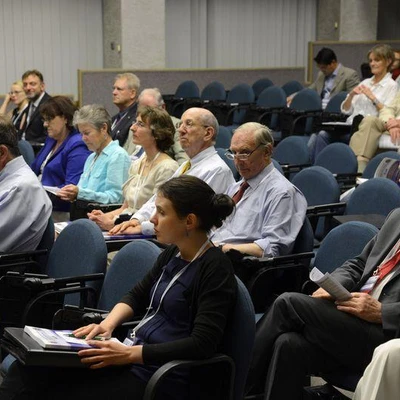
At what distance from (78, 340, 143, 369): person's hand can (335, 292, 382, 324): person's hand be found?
0.80 meters

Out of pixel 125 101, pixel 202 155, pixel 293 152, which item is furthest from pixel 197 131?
pixel 125 101

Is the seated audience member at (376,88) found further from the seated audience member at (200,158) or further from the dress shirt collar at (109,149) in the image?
the seated audience member at (200,158)

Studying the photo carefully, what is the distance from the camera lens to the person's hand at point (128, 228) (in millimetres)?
4383

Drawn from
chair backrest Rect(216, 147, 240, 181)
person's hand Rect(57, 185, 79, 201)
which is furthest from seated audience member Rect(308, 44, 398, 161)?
person's hand Rect(57, 185, 79, 201)

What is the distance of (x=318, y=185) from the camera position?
4.93m

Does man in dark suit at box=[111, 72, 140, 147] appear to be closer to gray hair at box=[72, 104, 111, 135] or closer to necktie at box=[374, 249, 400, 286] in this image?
gray hair at box=[72, 104, 111, 135]

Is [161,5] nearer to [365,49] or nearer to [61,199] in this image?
[365,49]

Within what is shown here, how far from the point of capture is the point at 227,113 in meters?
10.0

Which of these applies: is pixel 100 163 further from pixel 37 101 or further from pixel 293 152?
pixel 37 101

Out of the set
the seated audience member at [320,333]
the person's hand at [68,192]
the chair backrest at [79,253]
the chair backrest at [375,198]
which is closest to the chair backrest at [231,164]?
the person's hand at [68,192]

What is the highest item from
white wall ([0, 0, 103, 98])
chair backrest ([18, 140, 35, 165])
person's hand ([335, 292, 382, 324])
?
white wall ([0, 0, 103, 98])

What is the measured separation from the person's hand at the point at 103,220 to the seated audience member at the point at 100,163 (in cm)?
39

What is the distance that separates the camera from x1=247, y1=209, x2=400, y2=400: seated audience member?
2.94m

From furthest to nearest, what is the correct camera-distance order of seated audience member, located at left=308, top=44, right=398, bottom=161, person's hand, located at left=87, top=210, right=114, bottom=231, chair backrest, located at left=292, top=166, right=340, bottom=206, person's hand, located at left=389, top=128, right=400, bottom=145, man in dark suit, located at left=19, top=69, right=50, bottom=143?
man in dark suit, located at left=19, top=69, right=50, bottom=143, seated audience member, located at left=308, top=44, right=398, bottom=161, person's hand, located at left=389, top=128, right=400, bottom=145, chair backrest, located at left=292, top=166, right=340, bottom=206, person's hand, located at left=87, top=210, right=114, bottom=231
